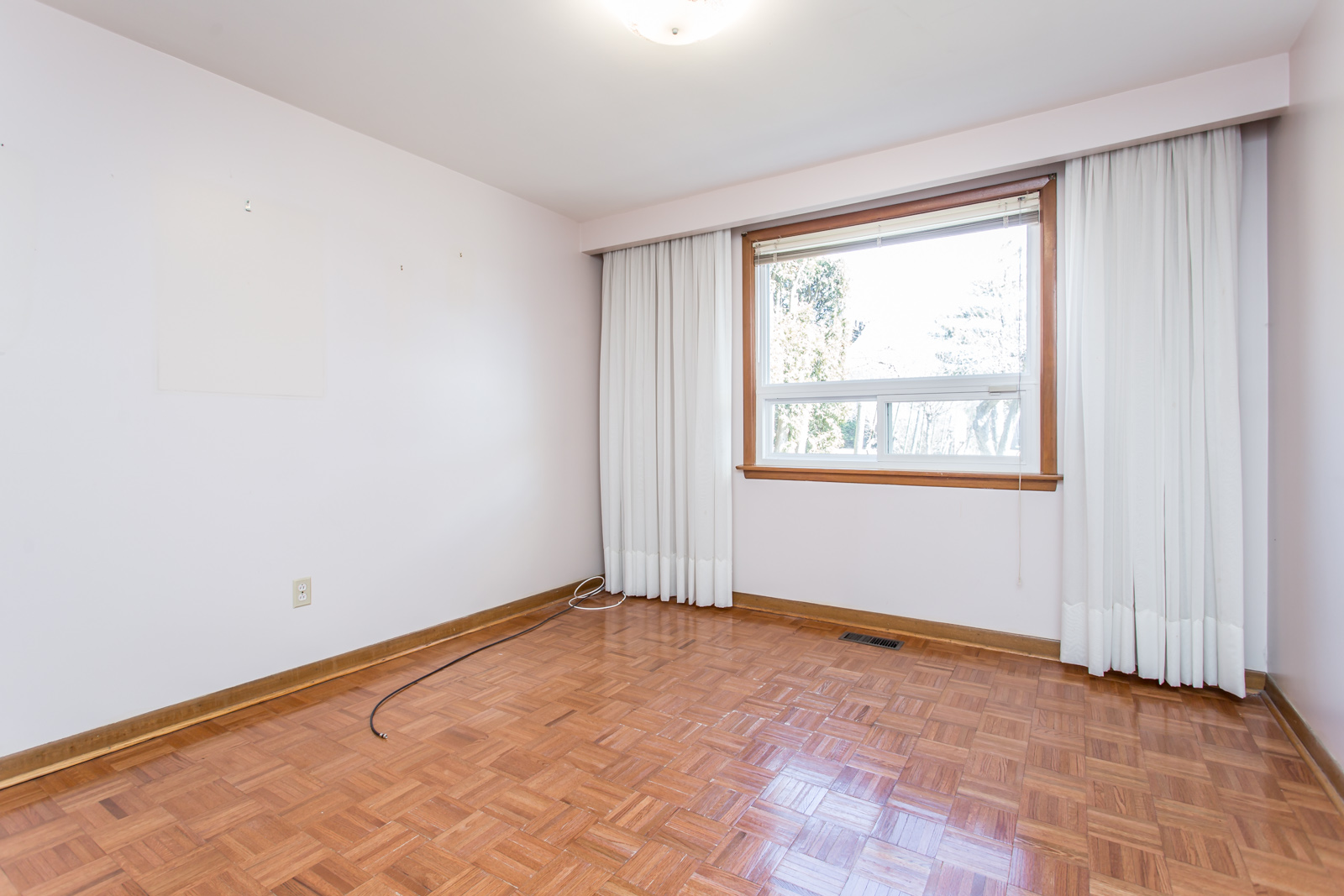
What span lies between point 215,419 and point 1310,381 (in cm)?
396

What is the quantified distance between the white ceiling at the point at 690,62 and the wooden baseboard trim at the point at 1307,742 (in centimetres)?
239

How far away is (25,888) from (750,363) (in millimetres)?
3524

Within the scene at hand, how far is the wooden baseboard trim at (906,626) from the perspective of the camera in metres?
3.06

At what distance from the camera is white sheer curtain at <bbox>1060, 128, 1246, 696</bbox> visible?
8.44 ft

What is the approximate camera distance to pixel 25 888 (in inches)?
60.4

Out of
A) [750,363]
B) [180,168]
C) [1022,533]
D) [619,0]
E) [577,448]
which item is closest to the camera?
[619,0]

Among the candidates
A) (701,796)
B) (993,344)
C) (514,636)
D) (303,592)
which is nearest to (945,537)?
(993,344)

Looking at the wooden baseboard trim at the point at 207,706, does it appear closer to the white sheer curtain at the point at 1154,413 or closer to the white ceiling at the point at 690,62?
the white ceiling at the point at 690,62

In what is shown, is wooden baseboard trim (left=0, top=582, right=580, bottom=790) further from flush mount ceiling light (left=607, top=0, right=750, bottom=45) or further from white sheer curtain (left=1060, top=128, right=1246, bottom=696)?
white sheer curtain (left=1060, top=128, right=1246, bottom=696)

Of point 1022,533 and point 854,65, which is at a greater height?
point 854,65

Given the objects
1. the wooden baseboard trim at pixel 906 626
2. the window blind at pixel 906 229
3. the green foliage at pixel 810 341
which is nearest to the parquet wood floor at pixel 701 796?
the wooden baseboard trim at pixel 906 626

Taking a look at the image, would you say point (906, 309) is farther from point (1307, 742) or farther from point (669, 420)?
point (1307, 742)

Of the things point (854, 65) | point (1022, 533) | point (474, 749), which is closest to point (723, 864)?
point (474, 749)

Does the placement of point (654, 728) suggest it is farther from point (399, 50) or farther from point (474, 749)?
point (399, 50)
